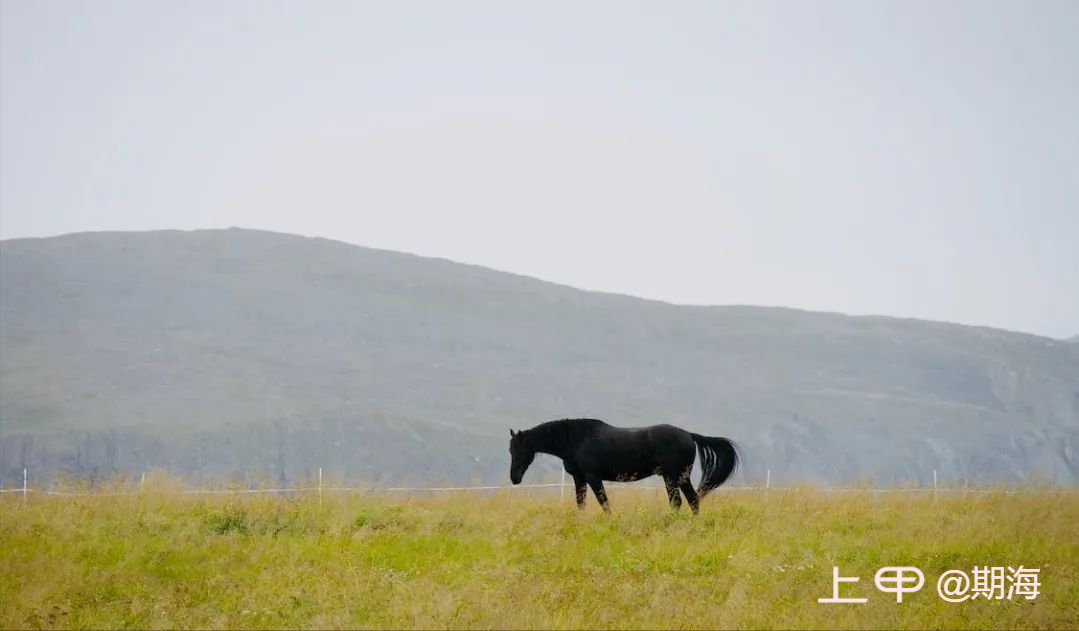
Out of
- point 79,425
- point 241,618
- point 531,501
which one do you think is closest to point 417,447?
point 79,425

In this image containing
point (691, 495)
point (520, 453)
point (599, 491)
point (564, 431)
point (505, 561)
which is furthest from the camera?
point (520, 453)

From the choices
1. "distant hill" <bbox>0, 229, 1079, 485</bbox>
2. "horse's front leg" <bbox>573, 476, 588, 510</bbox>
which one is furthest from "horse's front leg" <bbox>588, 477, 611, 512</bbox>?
"distant hill" <bbox>0, 229, 1079, 485</bbox>

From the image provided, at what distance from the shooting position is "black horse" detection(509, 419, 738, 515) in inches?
824

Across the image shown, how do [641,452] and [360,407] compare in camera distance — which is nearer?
[641,452]

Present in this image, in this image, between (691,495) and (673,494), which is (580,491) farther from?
(691,495)

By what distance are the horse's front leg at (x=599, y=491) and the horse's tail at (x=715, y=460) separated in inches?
66.3

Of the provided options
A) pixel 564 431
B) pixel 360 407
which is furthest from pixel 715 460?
pixel 360 407

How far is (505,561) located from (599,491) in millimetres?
5512

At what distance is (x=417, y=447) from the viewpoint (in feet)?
487

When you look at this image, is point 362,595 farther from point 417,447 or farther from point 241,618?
point 417,447

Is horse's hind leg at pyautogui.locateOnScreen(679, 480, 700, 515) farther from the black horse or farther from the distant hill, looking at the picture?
the distant hill

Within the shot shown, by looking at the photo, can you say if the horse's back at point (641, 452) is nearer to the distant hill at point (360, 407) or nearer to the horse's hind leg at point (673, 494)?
the horse's hind leg at point (673, 494)

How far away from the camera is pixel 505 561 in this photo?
51.9ft

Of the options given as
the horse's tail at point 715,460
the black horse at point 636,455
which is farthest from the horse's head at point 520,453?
the horse's tail at point 715,460
